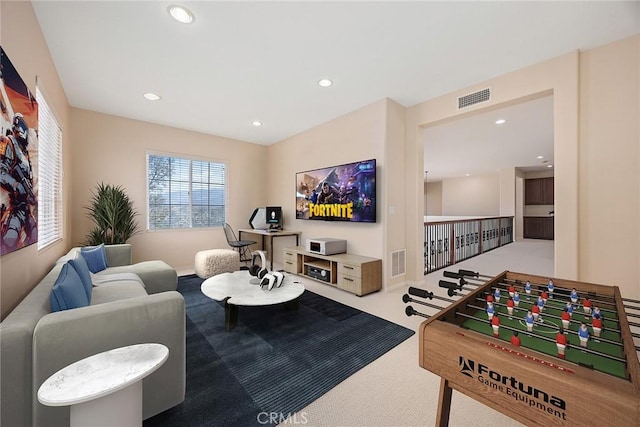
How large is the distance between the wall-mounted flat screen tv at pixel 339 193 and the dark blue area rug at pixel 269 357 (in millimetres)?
1450

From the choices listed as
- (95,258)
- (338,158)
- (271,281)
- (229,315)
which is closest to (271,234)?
(338,158)

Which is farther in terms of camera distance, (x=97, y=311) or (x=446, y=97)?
(x=446, y=97)

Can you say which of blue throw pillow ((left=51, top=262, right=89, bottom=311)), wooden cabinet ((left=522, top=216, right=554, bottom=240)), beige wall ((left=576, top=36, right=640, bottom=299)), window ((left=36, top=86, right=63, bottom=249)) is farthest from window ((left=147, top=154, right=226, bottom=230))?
wooden cabinet ((left=522, top=216, right=554, bottom=240))

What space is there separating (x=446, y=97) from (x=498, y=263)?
3.84m

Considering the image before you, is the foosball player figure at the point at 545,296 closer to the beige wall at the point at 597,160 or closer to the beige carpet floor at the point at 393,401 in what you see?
the beige carpet floor at the point at 393,401

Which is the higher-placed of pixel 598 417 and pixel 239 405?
pixel 598 417

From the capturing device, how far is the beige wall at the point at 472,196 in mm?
9836

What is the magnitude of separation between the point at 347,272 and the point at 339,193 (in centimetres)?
129

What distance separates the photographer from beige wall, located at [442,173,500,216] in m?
9.84

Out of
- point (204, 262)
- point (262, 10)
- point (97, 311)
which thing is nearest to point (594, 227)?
point (262, 10)

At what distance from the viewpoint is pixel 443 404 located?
1.05m

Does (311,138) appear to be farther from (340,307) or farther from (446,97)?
(340,307)

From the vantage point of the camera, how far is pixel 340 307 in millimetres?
2971

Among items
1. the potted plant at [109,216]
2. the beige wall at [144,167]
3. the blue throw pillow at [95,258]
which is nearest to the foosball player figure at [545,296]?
the blue throw pillow at [95,258]
